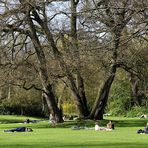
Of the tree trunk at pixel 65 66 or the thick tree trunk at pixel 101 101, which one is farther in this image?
the thick tree trunk at pixel 101 101

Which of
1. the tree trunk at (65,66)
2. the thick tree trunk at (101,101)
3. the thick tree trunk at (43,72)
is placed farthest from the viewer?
the thick tree trunk at (101,101)

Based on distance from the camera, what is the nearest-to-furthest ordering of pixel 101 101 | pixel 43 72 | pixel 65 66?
1. pixel 65 66
2. pixel 43 72
3. pixel 101 101

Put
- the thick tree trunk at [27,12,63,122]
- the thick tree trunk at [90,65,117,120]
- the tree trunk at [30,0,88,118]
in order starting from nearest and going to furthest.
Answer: the tree trunk at [30,0,88,118] < the thick tree trunk at [27,12,63,122] < the thick tree trunk at [90,65,117,120]

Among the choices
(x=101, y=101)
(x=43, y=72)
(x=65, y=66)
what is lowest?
(x=101, y=101)

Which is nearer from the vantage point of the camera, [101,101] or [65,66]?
[65,66]

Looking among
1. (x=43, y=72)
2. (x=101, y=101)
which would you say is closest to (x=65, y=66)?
(x=43, y=72)

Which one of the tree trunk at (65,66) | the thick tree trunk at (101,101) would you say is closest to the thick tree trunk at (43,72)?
the tree trunk at (65,66)

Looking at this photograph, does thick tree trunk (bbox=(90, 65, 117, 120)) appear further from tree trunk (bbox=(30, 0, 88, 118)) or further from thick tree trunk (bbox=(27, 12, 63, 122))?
thick tree trunk (bbox=(27, 12, 63, 122))

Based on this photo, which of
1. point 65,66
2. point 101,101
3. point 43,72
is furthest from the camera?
point 101,101

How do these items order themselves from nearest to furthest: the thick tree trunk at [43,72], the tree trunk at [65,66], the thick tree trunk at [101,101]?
1. the tree trunk at [65,66]
2. the thick tree trunk at [43,72]
3. the thick tree trunk at [101,101]

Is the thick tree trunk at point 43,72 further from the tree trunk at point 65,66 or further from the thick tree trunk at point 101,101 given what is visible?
the thick tree trunk at point 101,101

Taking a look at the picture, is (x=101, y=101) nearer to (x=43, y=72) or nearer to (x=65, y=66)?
(x=43, y=72)

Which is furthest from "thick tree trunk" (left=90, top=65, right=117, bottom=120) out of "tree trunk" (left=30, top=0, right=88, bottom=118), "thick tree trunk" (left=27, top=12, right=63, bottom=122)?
"thick tree trunk" (left=27, top=12, right=63, bottom=122)

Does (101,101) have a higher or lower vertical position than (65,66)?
lower
